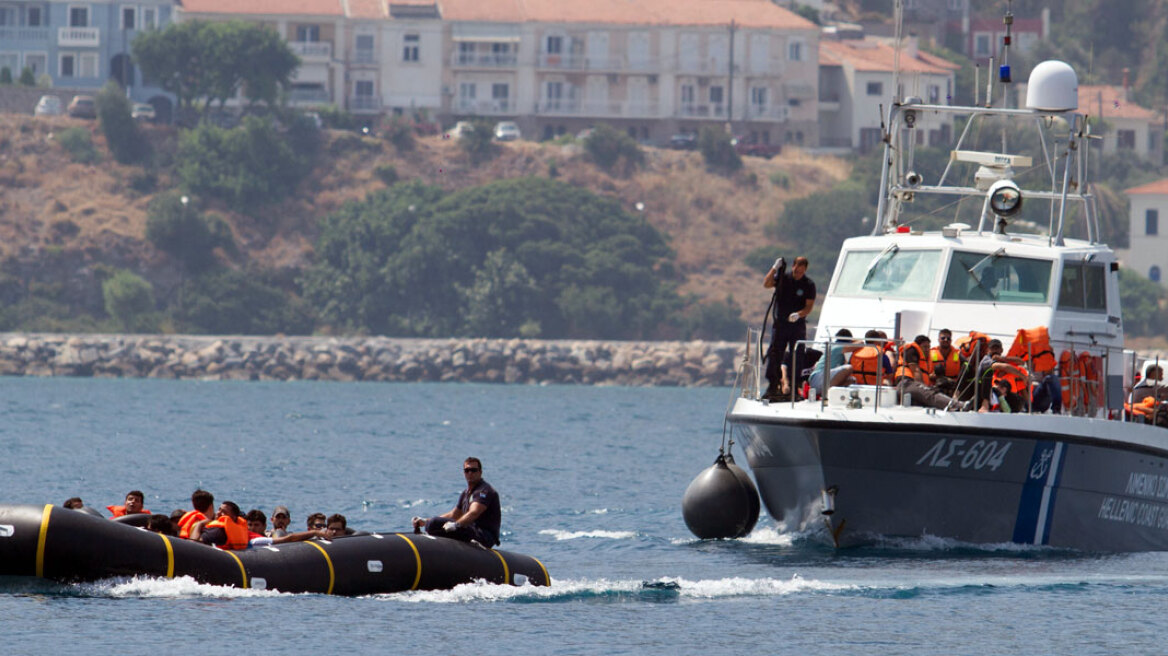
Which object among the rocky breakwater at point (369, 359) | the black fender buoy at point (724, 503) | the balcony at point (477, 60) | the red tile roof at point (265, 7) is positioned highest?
the red tile roof at point (265, 7)

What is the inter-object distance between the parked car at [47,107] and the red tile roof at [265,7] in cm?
1165

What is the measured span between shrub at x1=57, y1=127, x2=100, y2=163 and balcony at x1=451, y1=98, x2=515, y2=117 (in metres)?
23.9

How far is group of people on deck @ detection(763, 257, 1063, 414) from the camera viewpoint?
73.5 ft

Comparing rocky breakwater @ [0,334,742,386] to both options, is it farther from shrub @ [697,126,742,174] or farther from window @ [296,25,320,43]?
window @ [296,25,320,43]

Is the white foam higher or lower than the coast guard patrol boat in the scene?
lower

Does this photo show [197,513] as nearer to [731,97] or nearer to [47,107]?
[47,107]

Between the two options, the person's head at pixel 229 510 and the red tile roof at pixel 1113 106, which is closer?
the person's head at pixel 229 510

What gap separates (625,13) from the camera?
5044 inches

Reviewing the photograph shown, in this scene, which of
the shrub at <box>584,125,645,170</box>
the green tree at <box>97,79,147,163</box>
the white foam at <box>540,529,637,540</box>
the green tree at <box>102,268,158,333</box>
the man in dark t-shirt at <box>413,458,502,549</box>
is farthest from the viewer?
the shrub at <box>584,125,645,170</box>

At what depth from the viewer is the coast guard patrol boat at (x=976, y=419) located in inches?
872

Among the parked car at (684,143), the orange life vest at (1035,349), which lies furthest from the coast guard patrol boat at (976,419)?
the parked car at (684,143)

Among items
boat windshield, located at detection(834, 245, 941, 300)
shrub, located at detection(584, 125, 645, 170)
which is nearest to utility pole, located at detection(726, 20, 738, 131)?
shrub, located at detection(584, 125, 645, 170)

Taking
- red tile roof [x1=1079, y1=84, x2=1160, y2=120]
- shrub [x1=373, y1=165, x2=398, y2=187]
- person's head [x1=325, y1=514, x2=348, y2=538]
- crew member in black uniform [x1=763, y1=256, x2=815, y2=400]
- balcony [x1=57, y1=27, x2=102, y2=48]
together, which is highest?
balcony [x1=57, y1=27, x2=102, y2=48]

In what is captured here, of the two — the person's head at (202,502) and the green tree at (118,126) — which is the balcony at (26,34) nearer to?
the green tree at (118,126)
